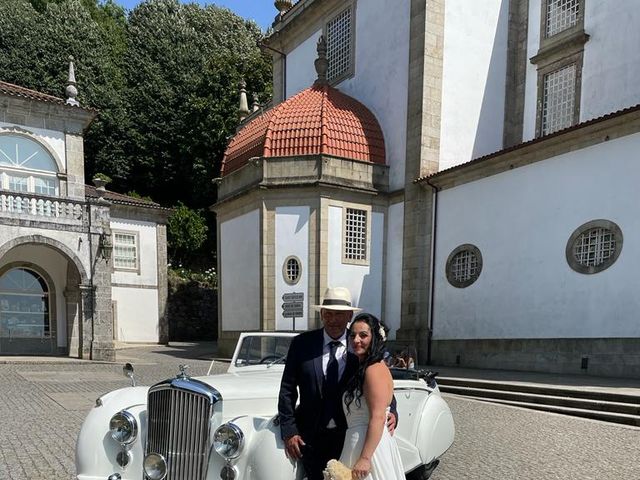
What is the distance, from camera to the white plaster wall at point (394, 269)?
51.1 feet

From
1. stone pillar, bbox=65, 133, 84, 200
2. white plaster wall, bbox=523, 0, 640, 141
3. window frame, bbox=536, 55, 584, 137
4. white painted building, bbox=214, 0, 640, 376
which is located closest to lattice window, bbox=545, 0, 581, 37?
white painted building, bbox=214, 0, 640, 376

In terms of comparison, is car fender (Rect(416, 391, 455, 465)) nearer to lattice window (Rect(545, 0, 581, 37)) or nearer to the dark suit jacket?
the dark suit jacket

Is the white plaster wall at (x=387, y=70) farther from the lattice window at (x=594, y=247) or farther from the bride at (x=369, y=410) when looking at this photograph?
the bride at (x=369, y=410)

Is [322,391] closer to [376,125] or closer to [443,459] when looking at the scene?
[443,459]

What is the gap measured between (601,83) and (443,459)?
13387 millimetres

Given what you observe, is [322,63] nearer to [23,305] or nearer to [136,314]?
[23,305]

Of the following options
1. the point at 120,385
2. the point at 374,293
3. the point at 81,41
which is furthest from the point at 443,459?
the point at 81,41

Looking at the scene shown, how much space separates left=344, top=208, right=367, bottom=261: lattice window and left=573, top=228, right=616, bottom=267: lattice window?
6.25 meters

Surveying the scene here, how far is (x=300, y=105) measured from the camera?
16938 mm

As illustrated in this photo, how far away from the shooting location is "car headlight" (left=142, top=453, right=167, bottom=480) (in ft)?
11.0

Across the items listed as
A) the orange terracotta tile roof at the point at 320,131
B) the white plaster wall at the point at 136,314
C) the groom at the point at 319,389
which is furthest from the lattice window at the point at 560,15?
the white plaster wall at the point at 136,314

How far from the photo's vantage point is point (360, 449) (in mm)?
2637

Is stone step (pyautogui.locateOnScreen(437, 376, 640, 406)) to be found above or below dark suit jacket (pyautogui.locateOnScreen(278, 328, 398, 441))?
below

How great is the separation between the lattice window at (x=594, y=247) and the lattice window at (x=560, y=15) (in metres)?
8.12
